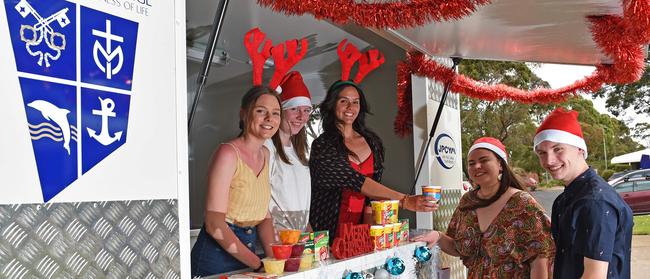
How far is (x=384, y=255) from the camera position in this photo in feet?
10.3

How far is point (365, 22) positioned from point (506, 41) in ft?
6.26

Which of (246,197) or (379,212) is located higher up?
(246,197)

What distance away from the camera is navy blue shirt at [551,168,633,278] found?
259 cm

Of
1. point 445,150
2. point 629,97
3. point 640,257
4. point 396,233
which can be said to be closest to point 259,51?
point 396,233

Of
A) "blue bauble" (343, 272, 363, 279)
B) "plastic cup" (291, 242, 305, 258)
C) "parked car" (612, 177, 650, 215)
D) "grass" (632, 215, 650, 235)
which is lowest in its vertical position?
"grass" (632, 215, 650, 235)

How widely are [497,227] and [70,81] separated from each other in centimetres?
254

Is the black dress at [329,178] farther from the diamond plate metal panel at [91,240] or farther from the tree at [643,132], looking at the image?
the tree at [643,132]

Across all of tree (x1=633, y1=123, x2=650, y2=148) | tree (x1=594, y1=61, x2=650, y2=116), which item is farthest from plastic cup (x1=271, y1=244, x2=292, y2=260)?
tree (x1=633, y1=123, x2=650, y2=148)

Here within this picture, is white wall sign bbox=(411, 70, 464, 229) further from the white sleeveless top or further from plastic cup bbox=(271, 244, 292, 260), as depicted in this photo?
plastic cup bbox=(271, 244, 292, 260)

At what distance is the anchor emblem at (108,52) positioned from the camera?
5.59 feet

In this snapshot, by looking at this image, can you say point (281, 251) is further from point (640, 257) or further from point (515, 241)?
point (640, 257)

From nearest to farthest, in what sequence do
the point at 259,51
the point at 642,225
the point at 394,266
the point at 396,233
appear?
the point at 259,51
the point at 394,266
the point at 396,233
the point at 642,225

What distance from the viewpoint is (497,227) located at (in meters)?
3.36

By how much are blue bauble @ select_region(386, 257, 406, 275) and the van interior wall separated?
2.31 m
